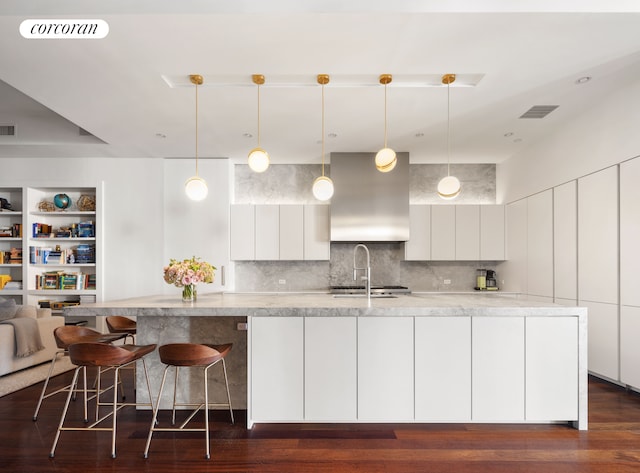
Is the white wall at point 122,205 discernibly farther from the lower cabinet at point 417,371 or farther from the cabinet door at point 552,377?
the cabinet door at point 552,377

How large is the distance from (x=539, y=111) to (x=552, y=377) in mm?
2660

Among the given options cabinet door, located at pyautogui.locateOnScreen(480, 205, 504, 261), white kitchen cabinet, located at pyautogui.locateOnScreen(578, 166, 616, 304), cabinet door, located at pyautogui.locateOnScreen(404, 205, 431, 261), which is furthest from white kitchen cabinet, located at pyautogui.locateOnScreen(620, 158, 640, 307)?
cabinet door, located at pyautogui.locateOnScreen(404, 205, 431, 261)

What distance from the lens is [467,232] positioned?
5508mm

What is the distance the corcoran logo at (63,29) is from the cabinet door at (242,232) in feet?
11.1

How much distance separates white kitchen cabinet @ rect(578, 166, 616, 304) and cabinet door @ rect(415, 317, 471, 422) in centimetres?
188

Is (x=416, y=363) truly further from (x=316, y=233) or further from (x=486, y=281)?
(x=486, y=281)

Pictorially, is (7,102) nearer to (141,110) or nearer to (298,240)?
(141,110)

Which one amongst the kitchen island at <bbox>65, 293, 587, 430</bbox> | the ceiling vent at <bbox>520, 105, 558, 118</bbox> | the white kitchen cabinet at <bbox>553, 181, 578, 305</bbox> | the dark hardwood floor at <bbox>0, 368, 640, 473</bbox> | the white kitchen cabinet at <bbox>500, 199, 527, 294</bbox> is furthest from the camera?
the white kitchen cabinet at <bbox>500, 199, 527, 294</bbox>

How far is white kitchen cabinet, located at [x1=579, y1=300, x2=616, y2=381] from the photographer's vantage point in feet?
11.3

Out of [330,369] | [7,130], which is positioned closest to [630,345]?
[330,369]

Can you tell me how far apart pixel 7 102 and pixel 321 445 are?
535 centimetres

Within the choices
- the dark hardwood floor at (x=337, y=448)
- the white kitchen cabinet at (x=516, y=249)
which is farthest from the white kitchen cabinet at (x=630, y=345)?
the white kitchen cabinet at (x=516, y=249)

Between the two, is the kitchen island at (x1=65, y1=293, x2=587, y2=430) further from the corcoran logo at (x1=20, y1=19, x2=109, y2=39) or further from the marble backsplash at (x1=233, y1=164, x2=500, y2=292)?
the marble backsplash at (x1=233, y1=164, x2=500, y2=292)

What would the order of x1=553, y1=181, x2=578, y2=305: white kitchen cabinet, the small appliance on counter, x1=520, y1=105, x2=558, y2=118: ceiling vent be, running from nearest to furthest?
x1=520, y1=105, x2=558, y2=118: ceiling vent
x1=553, y1=181, x2=578, y2=305: white kitchen cabinet
the small appliance on counter
